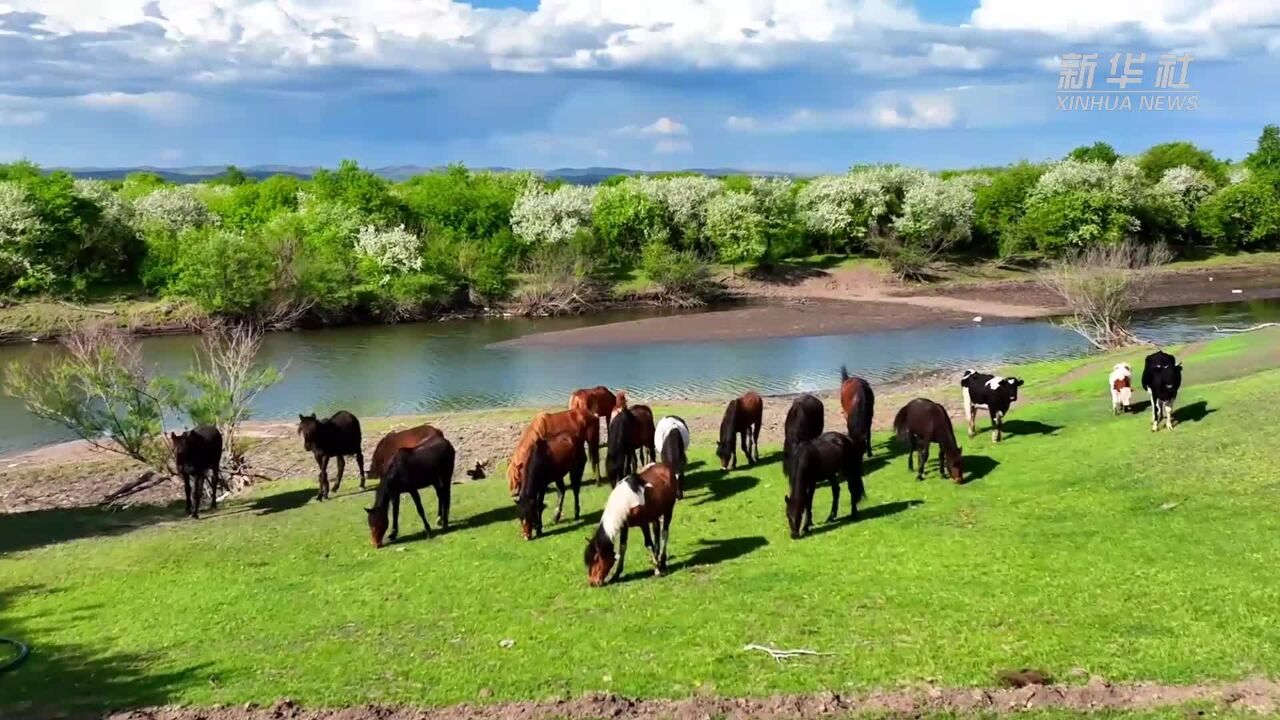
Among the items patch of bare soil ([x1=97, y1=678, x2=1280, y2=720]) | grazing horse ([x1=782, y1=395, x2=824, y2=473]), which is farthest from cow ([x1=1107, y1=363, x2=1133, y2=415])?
patch of bare soil ([x1=97, y1=678, x2=1280, y2=720])

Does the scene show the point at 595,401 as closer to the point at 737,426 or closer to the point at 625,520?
the point at 737,426

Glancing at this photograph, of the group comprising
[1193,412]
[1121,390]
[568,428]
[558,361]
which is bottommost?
[558,361]

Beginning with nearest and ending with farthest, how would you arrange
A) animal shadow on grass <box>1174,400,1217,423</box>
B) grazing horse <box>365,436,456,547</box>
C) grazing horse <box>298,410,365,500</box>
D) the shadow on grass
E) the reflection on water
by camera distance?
the shadow on grass → grazing horse <box>365,436,456,547</box> → animal shadow on grass <box>1174,400,1217,423</box> → grazing horse <box>298,410,365,500</box> → the reflection on water

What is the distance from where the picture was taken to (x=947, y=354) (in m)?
44.7

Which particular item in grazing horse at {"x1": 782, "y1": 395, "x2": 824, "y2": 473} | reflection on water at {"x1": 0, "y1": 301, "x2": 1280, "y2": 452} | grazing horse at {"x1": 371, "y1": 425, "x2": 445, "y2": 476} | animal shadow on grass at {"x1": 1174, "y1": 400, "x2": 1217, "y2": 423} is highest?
animal shadow on grass at {"x1": 1174, "y1": 400, "x2": 1217, "y2": 423}

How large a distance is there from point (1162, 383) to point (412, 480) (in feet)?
44.1

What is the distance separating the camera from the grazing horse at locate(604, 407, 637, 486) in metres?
17.8

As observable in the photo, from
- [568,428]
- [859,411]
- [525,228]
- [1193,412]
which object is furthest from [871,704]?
[525,228]

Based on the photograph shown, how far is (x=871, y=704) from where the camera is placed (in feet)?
27.9

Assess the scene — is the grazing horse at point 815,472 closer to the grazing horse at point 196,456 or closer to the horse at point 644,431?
the horse at point 644,431

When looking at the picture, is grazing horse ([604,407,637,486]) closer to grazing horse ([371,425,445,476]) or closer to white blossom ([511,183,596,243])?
grazing horse ([371,425,445,476])

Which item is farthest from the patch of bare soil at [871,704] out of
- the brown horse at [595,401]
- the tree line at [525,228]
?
the tree line at [525,228]

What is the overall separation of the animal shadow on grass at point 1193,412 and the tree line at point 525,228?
170 feet

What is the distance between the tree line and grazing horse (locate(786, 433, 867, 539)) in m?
53.5
